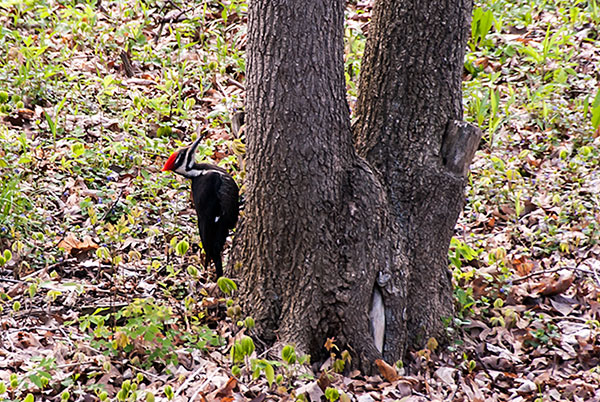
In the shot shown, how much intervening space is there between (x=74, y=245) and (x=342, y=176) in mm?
1990

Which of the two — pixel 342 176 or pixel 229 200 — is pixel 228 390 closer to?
pixel 342 176

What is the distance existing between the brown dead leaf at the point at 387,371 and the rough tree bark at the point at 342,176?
0.07m

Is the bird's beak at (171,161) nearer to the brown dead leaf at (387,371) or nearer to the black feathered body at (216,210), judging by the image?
the black feathered body at (216,210)

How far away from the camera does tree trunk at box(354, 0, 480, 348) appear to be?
11.7ft

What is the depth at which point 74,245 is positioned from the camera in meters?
4.39

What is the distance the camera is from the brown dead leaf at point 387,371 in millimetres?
3443

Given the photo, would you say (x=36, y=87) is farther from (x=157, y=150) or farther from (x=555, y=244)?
(x=555, y=244)

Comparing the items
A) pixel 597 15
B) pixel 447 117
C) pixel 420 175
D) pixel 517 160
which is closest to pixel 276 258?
pixel 420 175

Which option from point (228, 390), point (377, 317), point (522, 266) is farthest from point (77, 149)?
point (522, 266)

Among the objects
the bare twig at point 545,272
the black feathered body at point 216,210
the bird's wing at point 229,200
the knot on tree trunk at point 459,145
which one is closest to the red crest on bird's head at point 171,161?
the black feathered body at point 216,210

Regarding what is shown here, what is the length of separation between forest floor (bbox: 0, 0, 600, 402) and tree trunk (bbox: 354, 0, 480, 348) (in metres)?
0.46

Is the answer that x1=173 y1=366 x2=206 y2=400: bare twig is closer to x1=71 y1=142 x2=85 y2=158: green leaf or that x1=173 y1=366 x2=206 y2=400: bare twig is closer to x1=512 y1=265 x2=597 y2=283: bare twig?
x1=512 y1=265 x2=597 y2=283: bare twig

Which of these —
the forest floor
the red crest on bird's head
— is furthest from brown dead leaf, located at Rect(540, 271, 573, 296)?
the red crest on bird's head

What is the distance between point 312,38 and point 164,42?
13.0 ft
